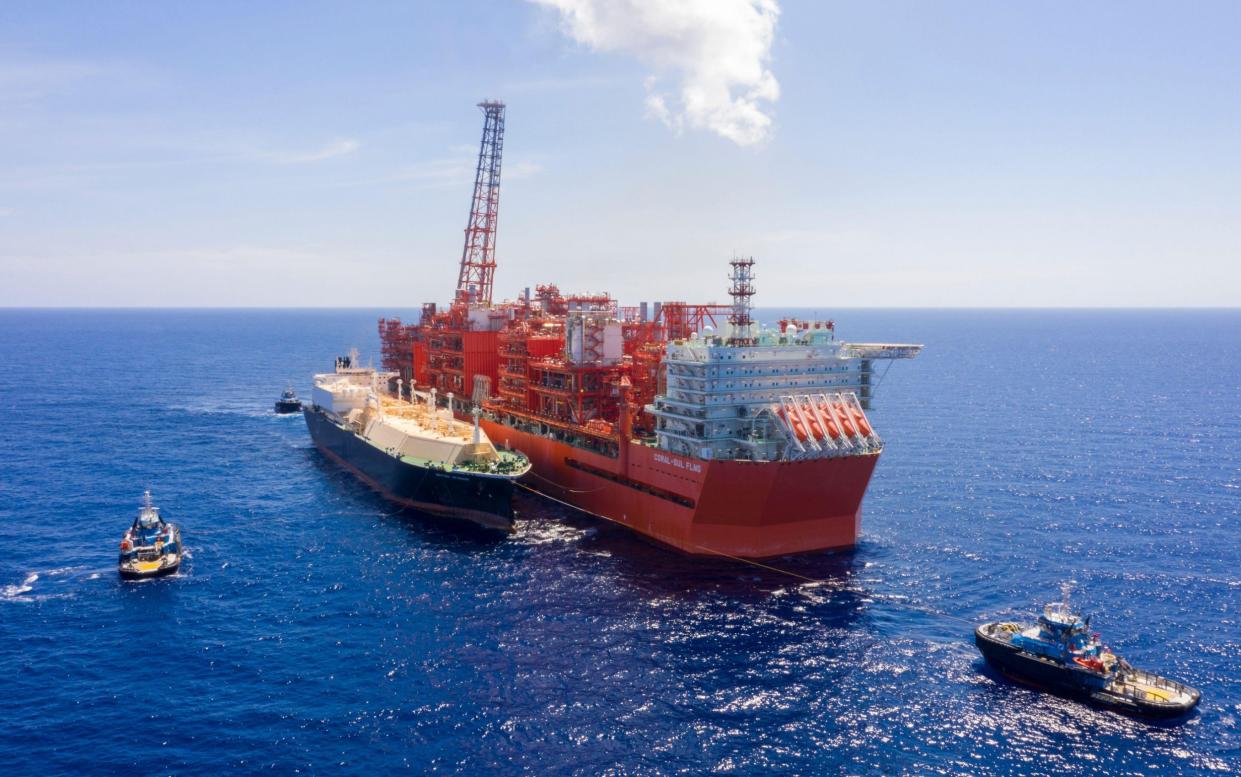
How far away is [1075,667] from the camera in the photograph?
40.0m

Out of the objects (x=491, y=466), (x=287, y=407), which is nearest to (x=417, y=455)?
(x=491, y=466)

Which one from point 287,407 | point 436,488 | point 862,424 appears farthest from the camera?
point 287,407

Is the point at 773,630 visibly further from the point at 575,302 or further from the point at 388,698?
the point at 575,302

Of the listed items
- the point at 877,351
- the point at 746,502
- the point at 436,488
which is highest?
the point at 877,351

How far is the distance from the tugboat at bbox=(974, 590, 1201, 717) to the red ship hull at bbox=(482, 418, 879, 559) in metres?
16.7

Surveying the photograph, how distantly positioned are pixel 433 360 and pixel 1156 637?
84.5 metres

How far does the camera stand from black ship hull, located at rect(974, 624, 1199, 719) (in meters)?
37.7

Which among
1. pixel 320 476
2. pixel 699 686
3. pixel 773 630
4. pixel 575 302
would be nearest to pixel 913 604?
pixel 773 630

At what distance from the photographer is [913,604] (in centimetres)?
5041

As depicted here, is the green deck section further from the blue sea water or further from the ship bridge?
the ship bridge

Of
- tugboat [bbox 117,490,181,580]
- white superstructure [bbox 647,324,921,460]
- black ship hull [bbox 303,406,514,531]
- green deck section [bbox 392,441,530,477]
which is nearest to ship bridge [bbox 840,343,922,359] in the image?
white superstructure [bbox 647,324,921,460]

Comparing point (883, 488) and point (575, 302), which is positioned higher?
point (575, 302)

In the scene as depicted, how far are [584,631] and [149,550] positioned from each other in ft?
105

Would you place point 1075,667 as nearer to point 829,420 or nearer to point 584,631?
point 829,420
